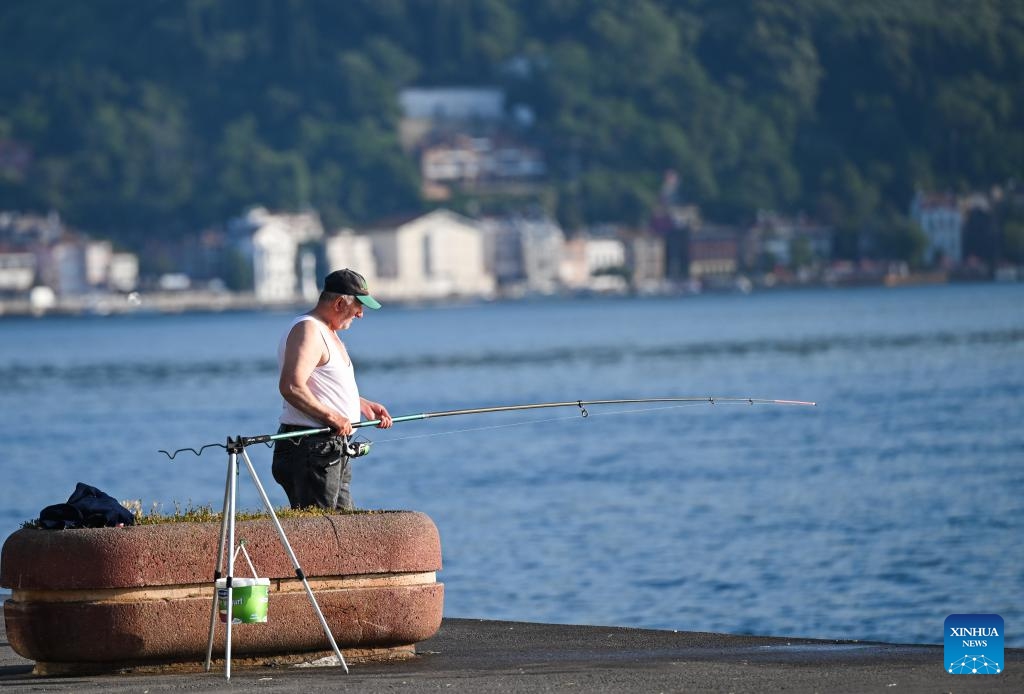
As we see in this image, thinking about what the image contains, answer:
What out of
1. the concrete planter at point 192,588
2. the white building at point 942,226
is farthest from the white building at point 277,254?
the concrete planter at point 192,588

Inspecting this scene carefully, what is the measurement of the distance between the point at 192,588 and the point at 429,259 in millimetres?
173113

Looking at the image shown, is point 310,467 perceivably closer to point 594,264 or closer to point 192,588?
point 192,588

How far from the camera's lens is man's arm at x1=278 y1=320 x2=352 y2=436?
8398 millimetres

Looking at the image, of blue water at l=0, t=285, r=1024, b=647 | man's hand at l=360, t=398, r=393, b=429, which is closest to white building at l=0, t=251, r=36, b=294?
blue water at l=0, t=285, r=1024, b=647

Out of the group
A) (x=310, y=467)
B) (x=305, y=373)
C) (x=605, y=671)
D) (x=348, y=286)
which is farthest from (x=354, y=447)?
(x=605, y=671)

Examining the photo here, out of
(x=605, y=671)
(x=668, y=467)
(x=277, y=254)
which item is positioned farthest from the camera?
(x=277, y=254)

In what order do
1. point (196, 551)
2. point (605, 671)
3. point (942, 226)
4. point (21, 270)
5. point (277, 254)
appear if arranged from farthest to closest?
point (942, 226), point (21, 270), point (277, 254), point (605, 671), point (196, 551)

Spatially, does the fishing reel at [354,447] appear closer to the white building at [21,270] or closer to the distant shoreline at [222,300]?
the distant shoreline at [222,300]

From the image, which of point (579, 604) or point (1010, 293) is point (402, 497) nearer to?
point (579, 604)

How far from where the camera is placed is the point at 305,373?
845 centimetres

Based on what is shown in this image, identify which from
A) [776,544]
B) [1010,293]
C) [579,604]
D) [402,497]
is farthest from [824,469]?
[1010,293]

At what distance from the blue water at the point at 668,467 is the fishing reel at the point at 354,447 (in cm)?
465

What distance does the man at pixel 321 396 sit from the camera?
8.45 m

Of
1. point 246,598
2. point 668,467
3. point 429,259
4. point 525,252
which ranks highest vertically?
point 246,598
